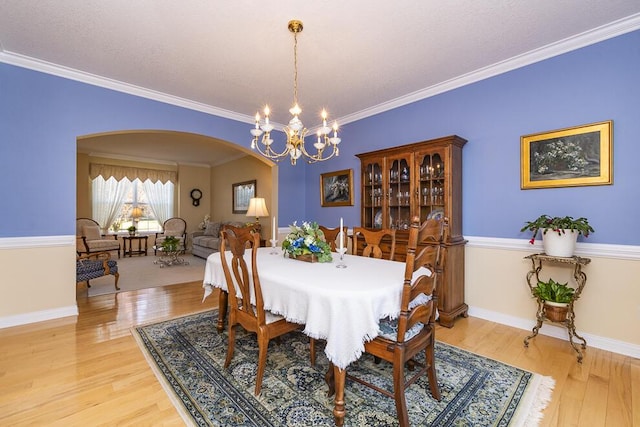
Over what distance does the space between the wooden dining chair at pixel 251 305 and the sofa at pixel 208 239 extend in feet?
14.7

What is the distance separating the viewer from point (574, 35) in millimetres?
2482

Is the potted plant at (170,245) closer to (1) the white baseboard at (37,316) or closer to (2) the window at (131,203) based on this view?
(1) the white baseboard at (37,316)

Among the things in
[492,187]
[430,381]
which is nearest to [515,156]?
[492,187]

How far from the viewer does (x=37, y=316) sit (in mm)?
3010

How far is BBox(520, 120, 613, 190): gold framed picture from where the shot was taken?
7.94 feet

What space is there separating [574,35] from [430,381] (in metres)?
3.06

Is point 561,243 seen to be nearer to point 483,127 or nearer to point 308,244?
point 483,127

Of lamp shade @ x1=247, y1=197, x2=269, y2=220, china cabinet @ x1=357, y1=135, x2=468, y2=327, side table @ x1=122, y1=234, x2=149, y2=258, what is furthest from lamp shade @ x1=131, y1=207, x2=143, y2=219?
china cabinet @ x1=357, y1=135, x2=468, y2=327

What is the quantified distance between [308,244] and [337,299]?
84cm

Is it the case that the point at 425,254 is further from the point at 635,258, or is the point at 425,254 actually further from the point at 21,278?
the point at 21,278

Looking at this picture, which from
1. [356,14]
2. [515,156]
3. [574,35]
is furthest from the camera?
[515,156]

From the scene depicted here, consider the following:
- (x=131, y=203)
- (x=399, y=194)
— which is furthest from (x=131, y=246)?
(x=399, y=194)

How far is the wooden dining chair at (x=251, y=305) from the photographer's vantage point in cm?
182

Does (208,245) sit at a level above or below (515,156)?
below
